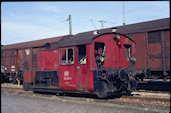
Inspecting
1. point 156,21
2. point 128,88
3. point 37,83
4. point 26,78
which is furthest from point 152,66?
point 26,78

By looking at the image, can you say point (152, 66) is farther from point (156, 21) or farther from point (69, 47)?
point (69, 47)

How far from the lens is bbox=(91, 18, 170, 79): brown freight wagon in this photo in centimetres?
1177

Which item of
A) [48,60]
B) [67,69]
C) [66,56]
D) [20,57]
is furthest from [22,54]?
[67,69]

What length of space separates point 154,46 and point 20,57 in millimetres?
10787

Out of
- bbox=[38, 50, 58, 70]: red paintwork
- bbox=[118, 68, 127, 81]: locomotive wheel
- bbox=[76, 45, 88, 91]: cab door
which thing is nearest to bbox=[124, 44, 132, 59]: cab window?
bbox=[118, 68, 127, 81]: locomotive wheel

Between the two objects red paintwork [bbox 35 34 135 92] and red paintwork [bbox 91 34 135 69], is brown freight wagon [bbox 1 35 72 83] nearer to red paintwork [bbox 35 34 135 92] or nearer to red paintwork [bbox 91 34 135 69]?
red paintwork [bbox 35 34 135 92]

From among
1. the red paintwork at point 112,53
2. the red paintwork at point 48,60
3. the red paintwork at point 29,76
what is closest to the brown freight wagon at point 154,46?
the red paintwork at point 112,53

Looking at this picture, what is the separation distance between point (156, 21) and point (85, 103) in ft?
24.8

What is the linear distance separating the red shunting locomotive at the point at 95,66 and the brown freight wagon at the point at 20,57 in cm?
362

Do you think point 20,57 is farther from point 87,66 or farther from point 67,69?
point 87,66

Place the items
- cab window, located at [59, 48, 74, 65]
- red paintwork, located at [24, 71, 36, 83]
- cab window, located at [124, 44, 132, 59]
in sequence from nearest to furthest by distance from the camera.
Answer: cab window, located at [59, 48, 74, 65], cab window, located at [124, 44, 132, 59], red paintwork, located at [24, 71, 36, 83]

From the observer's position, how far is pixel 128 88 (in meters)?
9.09

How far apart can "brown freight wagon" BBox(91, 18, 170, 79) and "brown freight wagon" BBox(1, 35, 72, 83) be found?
511 cm

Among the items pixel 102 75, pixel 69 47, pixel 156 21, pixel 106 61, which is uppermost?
pixel 156 21
